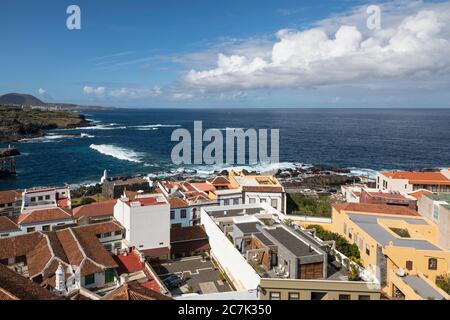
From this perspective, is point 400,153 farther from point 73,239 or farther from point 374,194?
point 73,239

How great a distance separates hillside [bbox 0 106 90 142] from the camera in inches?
4319

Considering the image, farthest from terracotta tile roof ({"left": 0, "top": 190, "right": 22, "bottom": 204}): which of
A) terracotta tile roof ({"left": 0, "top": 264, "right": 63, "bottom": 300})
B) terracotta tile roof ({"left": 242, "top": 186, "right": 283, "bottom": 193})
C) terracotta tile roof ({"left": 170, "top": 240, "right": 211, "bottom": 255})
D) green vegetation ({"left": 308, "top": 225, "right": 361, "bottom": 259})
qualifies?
green vegetation ({"left": 308, "top": 225, "right": 361, "bottom": 259})

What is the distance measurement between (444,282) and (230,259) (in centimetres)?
1112

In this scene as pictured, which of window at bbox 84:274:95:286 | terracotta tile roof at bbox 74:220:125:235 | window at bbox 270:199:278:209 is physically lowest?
window at bbox 84:274:95:286

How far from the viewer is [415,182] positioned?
4119 centimetres

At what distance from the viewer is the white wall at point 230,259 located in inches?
751

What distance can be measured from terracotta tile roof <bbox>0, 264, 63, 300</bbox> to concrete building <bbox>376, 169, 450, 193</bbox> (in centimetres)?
3712

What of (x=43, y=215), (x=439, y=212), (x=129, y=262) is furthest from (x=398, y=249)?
(x=43, y=215)

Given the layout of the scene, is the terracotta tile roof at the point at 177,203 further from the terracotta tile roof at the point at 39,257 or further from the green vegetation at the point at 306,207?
the terracotta tile roof at the point at 39,257

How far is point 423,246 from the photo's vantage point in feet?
68.2

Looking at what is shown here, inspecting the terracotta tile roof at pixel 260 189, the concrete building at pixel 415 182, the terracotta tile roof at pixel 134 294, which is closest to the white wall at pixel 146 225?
the terracotta tile roof at pixel 260 189

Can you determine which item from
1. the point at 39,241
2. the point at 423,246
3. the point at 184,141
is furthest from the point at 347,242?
the point at 184,141

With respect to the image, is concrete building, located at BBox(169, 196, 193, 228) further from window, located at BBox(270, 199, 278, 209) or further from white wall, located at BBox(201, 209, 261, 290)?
window, located at BBox(270, 199, 278, 209)

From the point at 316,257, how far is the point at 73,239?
14.3 m
